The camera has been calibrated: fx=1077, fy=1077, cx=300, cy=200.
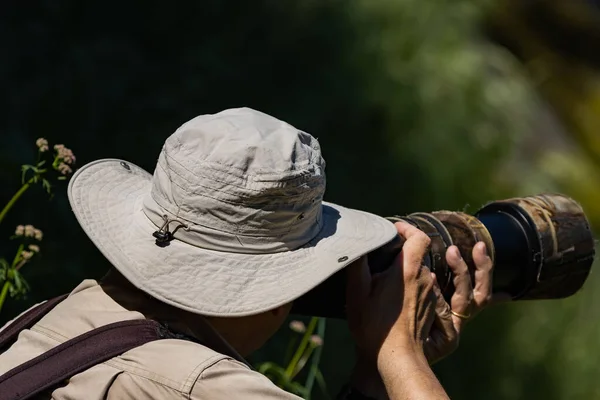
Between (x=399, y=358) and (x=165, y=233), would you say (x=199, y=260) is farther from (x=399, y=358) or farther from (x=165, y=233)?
(x=399, y=358)

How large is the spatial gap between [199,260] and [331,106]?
187 cm

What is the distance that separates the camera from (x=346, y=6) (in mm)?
3646

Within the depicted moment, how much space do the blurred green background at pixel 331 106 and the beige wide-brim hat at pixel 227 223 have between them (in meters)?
1.03

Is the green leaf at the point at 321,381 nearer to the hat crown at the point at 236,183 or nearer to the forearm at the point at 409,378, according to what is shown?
the forearm at the point at 409,378

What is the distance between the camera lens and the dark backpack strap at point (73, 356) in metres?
1.54

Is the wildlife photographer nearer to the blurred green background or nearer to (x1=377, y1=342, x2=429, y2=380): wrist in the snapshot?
(x1=377, y1=342, x2=429, y2=380): wrist

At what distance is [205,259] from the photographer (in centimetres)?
166

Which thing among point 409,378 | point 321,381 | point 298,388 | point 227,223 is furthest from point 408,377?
point 321,381

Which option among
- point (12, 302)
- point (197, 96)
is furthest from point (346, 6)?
point (12, 302)

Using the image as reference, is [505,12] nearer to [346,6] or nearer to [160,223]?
[346,6]

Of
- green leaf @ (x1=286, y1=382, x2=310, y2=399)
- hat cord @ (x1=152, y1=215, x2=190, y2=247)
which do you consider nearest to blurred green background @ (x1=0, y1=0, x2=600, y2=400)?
green leaf @ (x1=286, y1=382, x2=310, y2=399)

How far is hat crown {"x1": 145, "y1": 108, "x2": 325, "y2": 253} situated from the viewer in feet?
5.36

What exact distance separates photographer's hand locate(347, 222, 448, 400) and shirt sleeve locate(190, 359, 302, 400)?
1.26 feet

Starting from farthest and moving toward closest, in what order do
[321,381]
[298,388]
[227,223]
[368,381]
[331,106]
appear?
[331,106] < [321,381] < [298,388] < [368,381] < [227,223]
